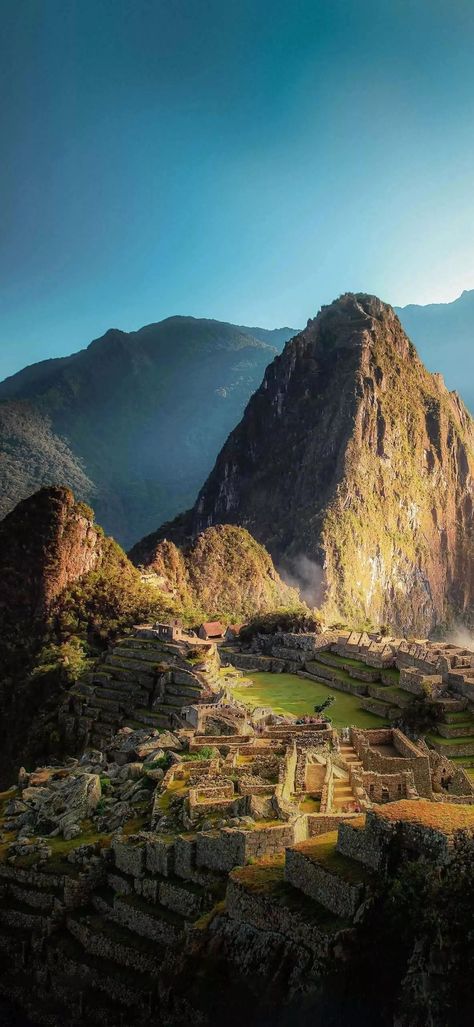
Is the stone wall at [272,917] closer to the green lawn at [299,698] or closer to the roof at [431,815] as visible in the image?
the roof at [431,815]

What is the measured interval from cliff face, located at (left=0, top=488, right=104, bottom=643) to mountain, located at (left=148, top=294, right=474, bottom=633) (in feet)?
176

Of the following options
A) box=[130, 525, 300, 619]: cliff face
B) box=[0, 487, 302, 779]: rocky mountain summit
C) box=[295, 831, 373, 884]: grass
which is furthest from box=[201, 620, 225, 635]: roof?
box=[295, 831, 373, 884]: grass

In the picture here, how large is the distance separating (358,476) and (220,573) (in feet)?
157

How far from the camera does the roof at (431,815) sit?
35.3 ft

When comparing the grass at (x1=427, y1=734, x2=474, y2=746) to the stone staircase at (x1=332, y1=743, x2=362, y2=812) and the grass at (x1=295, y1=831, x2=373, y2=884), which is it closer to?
the stone staircase at (x1=332, y1=743, x2=362, y2=812)

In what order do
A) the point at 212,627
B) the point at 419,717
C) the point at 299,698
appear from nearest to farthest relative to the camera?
the point at 419,717 → the point at 299,698 → the point at 212,627

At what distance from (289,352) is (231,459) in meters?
22.4

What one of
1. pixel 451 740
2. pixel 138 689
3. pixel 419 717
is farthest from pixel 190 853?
pixel 138 689

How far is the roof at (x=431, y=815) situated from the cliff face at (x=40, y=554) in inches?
2086

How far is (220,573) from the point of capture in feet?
310

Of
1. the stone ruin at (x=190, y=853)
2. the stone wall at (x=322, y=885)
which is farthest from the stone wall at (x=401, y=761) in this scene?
the stone wall at (x=322, y=885)

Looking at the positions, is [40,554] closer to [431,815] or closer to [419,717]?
[419,717]

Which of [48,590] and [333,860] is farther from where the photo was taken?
[48,590]

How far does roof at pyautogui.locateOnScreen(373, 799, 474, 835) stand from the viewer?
1075 centimetres
